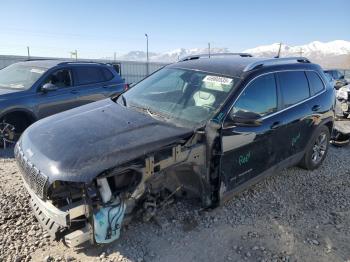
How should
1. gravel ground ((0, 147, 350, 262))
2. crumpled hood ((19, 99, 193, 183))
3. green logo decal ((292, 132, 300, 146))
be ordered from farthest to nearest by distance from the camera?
green logo decal ((292, 132, 300, 146)), gravel ground ((0, 147, 350, 262)), crumpled hood ((19, 99, 193, 183))

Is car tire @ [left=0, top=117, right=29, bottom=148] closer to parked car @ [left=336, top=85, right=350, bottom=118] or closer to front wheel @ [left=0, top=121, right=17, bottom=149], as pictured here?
front wheel @ [left=0, top=121, right=17, bottom=149]

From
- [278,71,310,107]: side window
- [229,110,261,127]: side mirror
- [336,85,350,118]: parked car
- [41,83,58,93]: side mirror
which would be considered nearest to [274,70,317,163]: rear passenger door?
[278,71,310,107]: side window

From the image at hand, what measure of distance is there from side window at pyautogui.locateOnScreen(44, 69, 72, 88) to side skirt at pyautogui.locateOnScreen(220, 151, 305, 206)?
505 centimetres

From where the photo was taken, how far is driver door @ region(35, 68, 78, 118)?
697cm

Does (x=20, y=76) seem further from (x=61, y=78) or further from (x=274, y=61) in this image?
(x=274, y=61)

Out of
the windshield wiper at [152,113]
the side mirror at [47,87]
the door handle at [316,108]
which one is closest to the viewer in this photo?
the windshield wiper at [152,113]

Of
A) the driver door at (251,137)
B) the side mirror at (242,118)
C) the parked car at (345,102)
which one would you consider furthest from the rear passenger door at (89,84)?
the parked car at (345,102)

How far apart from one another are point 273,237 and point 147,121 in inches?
74.7

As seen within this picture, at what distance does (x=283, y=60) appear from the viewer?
16.1 feet

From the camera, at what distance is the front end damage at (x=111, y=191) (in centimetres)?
289

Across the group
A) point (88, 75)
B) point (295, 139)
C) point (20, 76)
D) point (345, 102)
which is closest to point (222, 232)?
point (295, 139)

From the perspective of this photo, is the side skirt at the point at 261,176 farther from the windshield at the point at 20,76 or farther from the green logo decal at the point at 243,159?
the windshield at the point at 20,76

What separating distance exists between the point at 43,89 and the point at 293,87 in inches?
196

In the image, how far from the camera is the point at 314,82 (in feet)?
17.6
